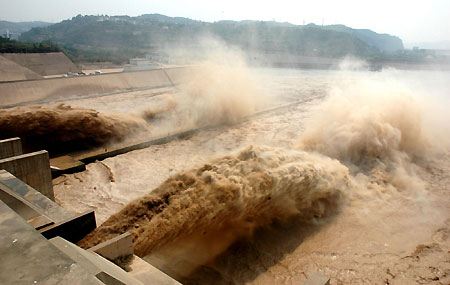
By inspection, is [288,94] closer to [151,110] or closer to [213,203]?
[151,110]

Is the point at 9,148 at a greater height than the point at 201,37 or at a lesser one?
lesser

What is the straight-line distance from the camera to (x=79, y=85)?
21.3 m

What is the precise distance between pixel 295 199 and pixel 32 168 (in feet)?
18.4

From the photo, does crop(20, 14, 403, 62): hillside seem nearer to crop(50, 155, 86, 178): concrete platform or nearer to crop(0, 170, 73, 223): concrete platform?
crop(50, 155, 86, 178): concrete platform

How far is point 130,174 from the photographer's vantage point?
10148mm

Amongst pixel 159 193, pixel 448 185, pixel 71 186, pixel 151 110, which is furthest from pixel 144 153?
pixel 448 185

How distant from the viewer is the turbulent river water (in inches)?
226

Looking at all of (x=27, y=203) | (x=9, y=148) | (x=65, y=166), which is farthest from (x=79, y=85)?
(x=27, y=203)

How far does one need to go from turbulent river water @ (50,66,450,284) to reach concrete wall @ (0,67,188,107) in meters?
8.81

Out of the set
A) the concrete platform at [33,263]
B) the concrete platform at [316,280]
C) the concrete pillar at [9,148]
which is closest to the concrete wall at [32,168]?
the concrete pillar at [9,148]

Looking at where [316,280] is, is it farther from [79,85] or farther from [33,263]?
[79,85]

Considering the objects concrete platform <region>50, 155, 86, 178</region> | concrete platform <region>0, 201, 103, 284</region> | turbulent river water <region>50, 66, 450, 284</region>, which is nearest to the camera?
concrete platform <region>0, 201, 103, 284</region>

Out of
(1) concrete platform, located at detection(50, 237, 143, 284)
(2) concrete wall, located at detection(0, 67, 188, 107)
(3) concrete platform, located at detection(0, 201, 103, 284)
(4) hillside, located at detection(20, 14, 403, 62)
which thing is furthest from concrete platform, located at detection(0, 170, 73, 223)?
(4) hillside, located at detection(20, 14, 403, 62)

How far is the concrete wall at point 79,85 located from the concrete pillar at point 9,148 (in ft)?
37.6
